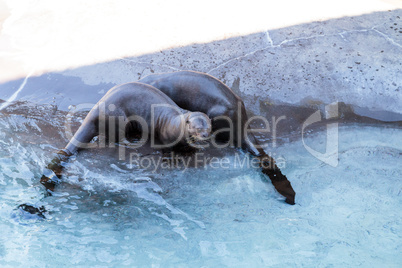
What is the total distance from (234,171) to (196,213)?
0.60 metres

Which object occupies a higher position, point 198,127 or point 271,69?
point 271,69

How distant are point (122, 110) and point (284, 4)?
2.92 meters

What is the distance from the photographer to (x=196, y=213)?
3.48 meters

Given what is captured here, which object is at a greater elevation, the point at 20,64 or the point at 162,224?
the point at 20,64

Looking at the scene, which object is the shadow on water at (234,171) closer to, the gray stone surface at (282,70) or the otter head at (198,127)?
the gray stone surface at (282,70)

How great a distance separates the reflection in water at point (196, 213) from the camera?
3209 mm

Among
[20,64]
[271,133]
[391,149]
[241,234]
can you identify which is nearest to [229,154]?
[271,133]

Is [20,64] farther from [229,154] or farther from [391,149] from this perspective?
[391,149]

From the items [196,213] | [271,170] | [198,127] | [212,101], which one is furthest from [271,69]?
[196,213]

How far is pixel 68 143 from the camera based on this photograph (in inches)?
152

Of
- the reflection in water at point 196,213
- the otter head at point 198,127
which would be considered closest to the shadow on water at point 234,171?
the reflection in water at point 196,213

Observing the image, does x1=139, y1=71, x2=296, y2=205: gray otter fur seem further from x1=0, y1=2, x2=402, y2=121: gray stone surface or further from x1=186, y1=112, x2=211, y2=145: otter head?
x1=0, y1=2, x2=402, y2=121: gray stone surface

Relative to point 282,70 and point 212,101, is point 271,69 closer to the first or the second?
point 282,70

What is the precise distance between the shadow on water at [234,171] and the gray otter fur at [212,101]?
0.20 m
